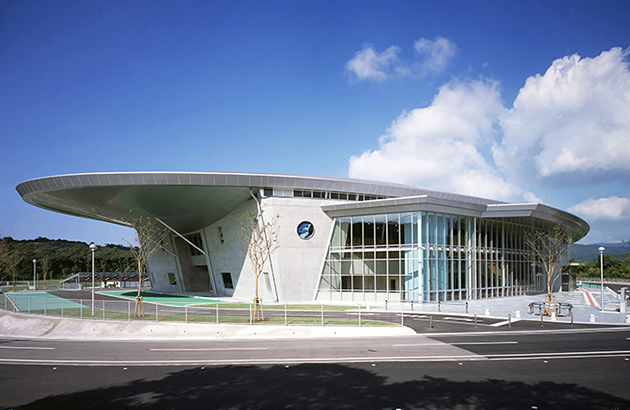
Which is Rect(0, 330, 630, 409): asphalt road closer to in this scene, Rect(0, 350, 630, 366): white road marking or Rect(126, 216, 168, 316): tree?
Rect(0, 350, 630, 366): white road marking

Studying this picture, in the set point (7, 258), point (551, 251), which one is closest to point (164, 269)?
point (7, 258)

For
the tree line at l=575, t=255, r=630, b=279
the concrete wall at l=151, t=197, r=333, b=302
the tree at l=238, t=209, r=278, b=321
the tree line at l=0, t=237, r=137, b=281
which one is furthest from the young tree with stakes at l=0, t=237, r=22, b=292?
the tree line at l=575, t=255, r=630, b=279

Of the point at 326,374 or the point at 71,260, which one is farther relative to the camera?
the point at 71,260

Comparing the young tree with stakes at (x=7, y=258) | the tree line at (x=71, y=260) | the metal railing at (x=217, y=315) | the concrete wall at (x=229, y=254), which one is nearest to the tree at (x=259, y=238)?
the metal railing at (x=217, y=315)

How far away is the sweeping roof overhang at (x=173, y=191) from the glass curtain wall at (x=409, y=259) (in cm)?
220

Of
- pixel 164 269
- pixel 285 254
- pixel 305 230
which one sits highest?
pixel 305 230

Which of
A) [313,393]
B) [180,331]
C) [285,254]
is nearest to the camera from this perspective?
[313,393]

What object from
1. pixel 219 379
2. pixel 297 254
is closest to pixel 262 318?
pixel 219 379

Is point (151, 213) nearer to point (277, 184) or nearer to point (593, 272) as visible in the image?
point (277, 184)

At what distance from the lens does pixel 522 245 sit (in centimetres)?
4559

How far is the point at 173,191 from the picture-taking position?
1346 inches

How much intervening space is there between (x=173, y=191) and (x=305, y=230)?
37.2ft

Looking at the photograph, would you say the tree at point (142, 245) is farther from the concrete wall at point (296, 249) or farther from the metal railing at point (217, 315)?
the concrete wall at point (296, 249)

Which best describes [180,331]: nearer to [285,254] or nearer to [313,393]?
[313,393]
